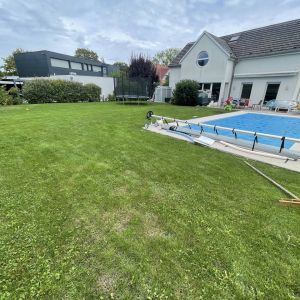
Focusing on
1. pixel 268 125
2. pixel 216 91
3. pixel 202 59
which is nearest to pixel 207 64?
pixel 202 59

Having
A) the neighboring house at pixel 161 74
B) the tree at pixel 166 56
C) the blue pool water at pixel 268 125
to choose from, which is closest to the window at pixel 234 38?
the blue pool water at pixel 268 125

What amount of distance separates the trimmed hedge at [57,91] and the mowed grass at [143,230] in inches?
569

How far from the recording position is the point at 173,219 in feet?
8.09

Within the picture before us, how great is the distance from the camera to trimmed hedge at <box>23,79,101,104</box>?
16.0 meters

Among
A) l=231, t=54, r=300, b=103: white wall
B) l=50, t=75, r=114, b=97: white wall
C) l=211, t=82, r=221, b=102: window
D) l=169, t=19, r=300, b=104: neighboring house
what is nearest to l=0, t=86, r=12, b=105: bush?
l=50, t=75, r=114, b=97: white wall

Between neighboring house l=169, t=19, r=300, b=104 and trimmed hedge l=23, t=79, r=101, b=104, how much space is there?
10265 millimetres

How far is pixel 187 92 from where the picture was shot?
16641 mm

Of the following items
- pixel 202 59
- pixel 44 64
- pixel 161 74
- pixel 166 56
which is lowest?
pixel 161 74

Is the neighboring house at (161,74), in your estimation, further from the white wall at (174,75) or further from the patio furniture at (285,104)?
the patio furniture at (285,104)

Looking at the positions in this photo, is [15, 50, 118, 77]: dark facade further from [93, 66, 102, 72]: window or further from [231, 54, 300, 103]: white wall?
[231, 54, 300, 103]: white wall

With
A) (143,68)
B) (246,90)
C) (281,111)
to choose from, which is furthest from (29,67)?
(281,111)

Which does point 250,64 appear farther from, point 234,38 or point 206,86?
point 234,38

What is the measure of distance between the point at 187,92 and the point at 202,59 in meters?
4.31

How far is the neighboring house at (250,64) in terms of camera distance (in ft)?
47.4
